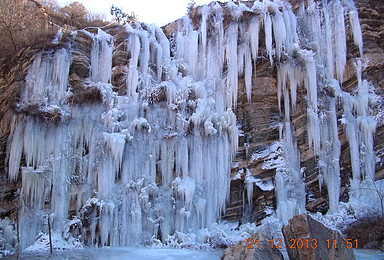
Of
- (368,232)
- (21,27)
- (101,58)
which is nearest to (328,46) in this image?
(368,232)

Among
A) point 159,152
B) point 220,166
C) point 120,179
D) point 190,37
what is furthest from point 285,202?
point 190,37

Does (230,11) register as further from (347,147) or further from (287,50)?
(347,147)

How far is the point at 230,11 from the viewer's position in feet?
51.8

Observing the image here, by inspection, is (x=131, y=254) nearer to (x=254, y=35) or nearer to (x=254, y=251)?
(x=254, y=251)

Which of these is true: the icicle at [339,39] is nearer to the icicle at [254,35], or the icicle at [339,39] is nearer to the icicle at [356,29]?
the icicle at [356,29]

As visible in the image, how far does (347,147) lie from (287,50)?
14.7 feet

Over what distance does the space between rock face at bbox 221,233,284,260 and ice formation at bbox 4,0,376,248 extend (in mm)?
4623

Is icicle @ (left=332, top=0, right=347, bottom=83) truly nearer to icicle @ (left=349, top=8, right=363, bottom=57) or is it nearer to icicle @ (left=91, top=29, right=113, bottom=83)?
icicle @ (left=349, top=8, right=363, bottom=57)

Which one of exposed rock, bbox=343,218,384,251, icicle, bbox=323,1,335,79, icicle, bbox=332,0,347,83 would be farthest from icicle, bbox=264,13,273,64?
exposed rock, bbox=343,218,384,251

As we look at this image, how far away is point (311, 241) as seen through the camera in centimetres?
809

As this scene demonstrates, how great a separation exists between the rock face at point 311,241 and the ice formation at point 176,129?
5.17 metres

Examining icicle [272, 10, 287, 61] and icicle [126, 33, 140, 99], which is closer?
icicle [272, 10, 287, 61]

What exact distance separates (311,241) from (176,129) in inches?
306

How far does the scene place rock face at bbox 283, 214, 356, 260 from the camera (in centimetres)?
806
